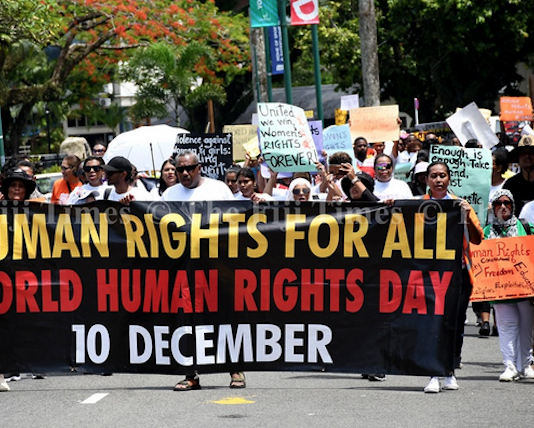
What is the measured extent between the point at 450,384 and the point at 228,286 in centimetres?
183

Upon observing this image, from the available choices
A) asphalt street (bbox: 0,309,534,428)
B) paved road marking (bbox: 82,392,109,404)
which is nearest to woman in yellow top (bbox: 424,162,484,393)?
asphalt street (bbox: 0,309,534,428)

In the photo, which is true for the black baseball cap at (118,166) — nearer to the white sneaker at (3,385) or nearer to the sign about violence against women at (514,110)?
the white sneaker at (3,385)

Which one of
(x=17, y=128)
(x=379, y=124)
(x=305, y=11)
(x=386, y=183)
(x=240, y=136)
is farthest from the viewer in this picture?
(x=17, y=128)

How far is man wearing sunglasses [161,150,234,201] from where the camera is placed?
941 cm

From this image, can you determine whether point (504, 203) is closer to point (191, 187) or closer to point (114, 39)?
point (191, 187)

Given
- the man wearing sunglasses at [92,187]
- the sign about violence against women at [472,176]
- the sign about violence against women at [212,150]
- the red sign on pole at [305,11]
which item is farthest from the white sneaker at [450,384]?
the red sign on pole at [305,11]

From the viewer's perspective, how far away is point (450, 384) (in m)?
9.15

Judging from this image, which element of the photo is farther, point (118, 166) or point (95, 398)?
point (118, 166)

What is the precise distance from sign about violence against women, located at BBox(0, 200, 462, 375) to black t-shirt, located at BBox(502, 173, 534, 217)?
9.14 ft

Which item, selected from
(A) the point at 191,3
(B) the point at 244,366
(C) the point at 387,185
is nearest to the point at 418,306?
(B) the point at 244,366

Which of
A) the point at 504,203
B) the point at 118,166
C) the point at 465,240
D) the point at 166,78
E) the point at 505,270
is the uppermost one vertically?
the point at 166,78

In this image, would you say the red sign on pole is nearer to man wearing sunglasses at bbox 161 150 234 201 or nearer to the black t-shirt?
the black t-shirt

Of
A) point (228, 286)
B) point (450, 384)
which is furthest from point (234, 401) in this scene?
point (450, 384)

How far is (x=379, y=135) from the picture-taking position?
1830 centimetres
